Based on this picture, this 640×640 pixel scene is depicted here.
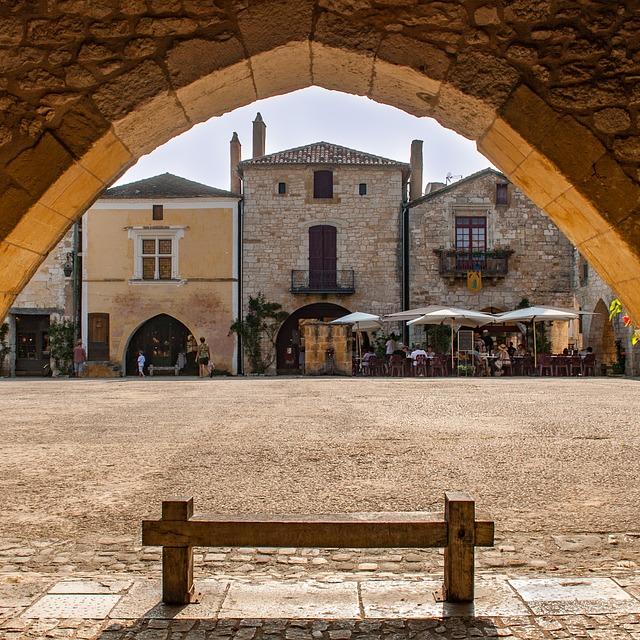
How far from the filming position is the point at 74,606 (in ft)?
10.0

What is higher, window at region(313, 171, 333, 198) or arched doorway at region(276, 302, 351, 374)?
window at region(313, 171, 333, 198)

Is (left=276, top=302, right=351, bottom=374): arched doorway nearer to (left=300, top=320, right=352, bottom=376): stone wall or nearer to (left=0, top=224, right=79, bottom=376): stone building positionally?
(left=300, top=320, right=352, bottom=376): stone wall

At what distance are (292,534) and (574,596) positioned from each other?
122cm

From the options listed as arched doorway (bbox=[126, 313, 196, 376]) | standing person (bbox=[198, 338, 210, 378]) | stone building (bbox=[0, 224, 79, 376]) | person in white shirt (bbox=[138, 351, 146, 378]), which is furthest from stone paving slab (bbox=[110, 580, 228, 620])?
stone building (bbox=[0, 224, 79, 376])

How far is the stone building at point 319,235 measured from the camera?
2427 centimetres

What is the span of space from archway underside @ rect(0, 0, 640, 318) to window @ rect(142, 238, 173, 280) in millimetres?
21803

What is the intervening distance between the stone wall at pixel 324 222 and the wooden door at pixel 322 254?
0.57 feet

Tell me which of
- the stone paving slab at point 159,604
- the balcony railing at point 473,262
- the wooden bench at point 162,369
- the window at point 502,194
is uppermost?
the window at point 502,194

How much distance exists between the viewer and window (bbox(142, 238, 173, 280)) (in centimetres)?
2453

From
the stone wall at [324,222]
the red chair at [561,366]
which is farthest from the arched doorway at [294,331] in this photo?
the red chair at [561,366]

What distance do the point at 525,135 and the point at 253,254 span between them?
21704 mm

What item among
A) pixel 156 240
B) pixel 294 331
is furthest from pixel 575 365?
pixel 156 240

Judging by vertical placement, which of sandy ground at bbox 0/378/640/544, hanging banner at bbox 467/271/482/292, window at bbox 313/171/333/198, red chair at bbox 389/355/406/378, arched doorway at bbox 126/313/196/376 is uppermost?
window at bbox 313/171/333/198

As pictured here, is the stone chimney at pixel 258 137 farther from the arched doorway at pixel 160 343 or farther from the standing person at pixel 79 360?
the standing person at pixel 79 360
